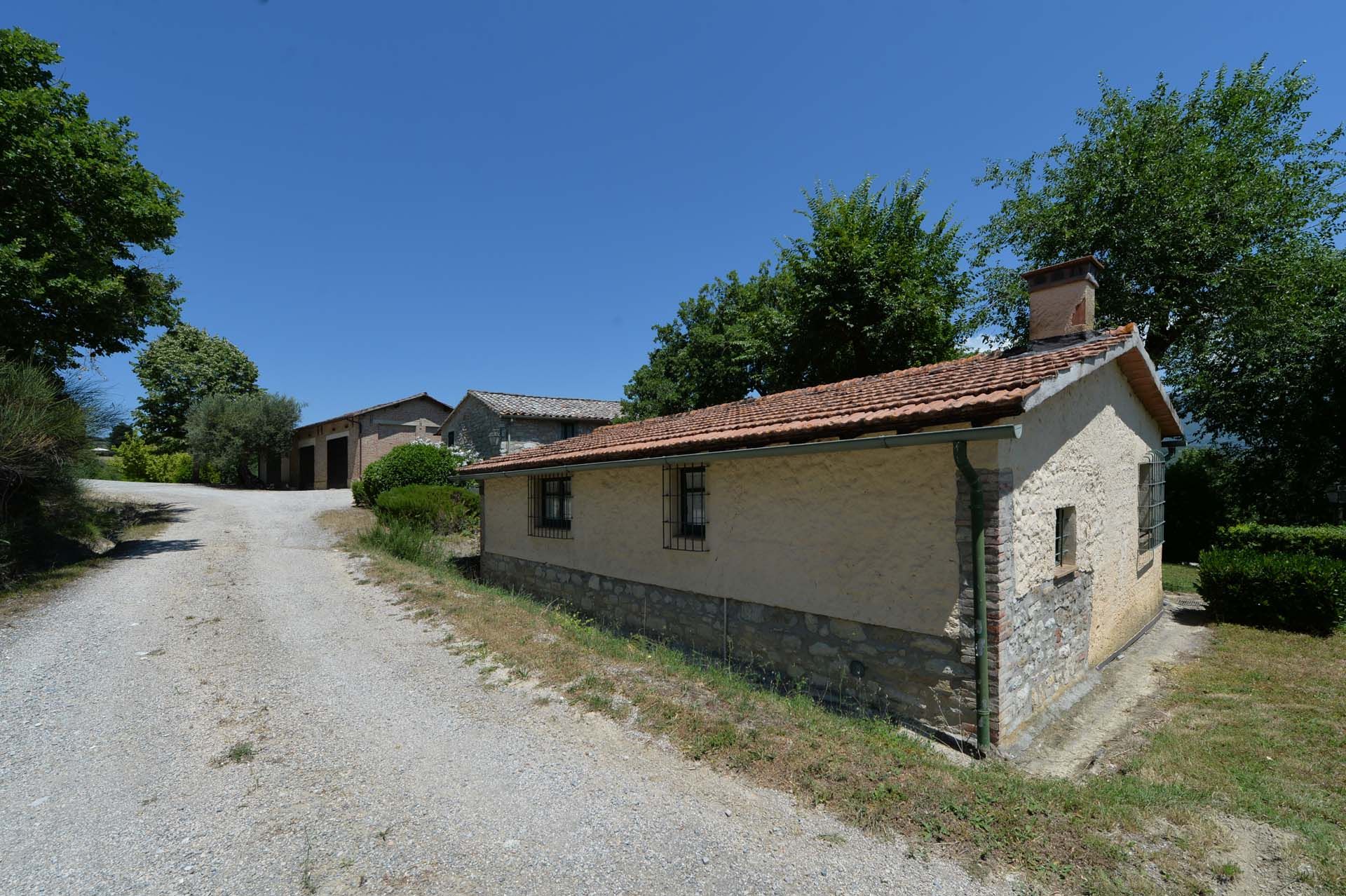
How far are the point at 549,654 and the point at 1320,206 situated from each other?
2134 cm

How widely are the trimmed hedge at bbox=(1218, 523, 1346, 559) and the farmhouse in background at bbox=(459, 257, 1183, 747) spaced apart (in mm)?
3208

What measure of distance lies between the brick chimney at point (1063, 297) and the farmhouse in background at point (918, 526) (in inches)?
1.0

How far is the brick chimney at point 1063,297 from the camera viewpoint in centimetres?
806

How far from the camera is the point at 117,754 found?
4.38 meters

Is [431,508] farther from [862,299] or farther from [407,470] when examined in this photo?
[862,299]

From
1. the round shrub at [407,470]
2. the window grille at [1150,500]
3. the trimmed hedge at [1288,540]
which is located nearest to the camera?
the window grille at [1150,500]

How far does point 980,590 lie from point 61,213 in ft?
54.6

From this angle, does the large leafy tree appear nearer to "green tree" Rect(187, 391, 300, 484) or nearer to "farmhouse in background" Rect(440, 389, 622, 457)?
"farmhouse in background" Rect(440, 389, 622, 457)

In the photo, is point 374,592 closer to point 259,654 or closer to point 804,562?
point 259,654

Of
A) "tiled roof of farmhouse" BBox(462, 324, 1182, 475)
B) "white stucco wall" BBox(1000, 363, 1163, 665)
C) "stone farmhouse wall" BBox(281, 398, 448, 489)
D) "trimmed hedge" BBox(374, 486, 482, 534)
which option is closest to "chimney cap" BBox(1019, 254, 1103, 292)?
"tiled roof of farmhouse" BBox(462, 324, 1182, 475)

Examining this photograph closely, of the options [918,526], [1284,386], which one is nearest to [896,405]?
[918,526]

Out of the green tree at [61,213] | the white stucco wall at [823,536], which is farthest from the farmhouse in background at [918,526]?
the green tree at [61,213]

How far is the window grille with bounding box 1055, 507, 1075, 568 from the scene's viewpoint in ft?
21.3

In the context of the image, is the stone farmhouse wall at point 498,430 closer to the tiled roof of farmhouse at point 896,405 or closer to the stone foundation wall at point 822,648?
the tiled roof of farmhouse at point 896,405
